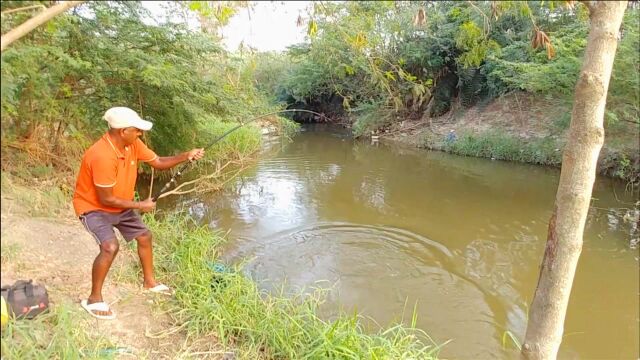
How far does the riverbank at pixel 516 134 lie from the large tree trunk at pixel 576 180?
954 cm

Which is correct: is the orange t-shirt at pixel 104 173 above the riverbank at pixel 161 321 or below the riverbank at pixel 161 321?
above

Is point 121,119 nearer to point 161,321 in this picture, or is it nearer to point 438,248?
point 161,321

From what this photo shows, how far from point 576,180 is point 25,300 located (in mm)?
2552

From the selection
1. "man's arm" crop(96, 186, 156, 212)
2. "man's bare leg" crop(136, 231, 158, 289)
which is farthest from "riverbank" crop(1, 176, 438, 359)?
"man's arm" crop(96, 186, 156, 212)

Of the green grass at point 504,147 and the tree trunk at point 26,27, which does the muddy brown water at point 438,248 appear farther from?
the tree trunk at point 26,27

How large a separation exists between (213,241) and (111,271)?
1.99m

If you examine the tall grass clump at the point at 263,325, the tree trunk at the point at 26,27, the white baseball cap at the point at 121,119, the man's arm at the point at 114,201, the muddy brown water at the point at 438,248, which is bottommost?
the muddy brown water at the point at 438,248

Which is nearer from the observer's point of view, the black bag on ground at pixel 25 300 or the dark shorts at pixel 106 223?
the black bag on ground at pixel 25 300

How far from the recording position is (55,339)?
255cm

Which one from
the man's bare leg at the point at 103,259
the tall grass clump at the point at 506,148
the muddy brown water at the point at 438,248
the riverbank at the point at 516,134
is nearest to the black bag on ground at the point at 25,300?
the man's bare leg at the point at 103,259

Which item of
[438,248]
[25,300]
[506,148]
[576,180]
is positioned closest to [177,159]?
[25,300]

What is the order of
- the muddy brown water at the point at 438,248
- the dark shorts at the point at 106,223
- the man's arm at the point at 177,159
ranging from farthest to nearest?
the muddy brown water at the point at 438,248 < the man's arm at the point at 177,159 < the dark shorts at the point at 106,223

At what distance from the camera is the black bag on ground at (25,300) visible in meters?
1.93

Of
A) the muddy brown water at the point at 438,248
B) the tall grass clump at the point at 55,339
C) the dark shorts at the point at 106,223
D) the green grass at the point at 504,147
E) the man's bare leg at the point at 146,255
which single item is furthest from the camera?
the green grass at the point at 504,147
